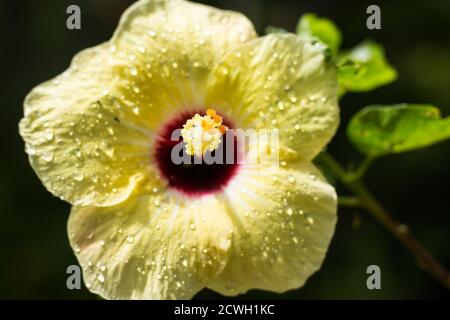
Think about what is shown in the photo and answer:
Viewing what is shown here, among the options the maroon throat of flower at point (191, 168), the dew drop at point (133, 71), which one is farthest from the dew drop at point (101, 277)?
the dew drop at point (133, 71)

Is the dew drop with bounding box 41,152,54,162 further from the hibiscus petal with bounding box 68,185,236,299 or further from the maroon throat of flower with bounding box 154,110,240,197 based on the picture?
the maroon throat of flower with bounding box 154,110,240,197

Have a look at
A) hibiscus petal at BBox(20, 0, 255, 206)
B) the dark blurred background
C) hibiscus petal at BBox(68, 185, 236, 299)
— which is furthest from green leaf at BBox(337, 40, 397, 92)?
the dark blurred background

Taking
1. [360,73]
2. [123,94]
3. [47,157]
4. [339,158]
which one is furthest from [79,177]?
[339,158]

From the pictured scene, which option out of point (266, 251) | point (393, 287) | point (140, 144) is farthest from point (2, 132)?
point (266, 251)

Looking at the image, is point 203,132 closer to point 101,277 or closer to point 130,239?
point 130,239

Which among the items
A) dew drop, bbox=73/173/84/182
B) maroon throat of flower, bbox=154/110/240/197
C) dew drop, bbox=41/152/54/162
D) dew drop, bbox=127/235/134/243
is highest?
dew drop, bbox=41/152/54/162

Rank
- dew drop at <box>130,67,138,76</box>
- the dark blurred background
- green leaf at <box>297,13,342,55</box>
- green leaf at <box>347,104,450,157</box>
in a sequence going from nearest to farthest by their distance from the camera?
dew drop at <box>130,67,138,76</box> < green leaf at <box>347,104,450,157</box> < green leaf at <box>297,13,342,55</box> < the dark blurred background

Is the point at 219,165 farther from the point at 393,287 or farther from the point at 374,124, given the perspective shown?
the point at 393,287
